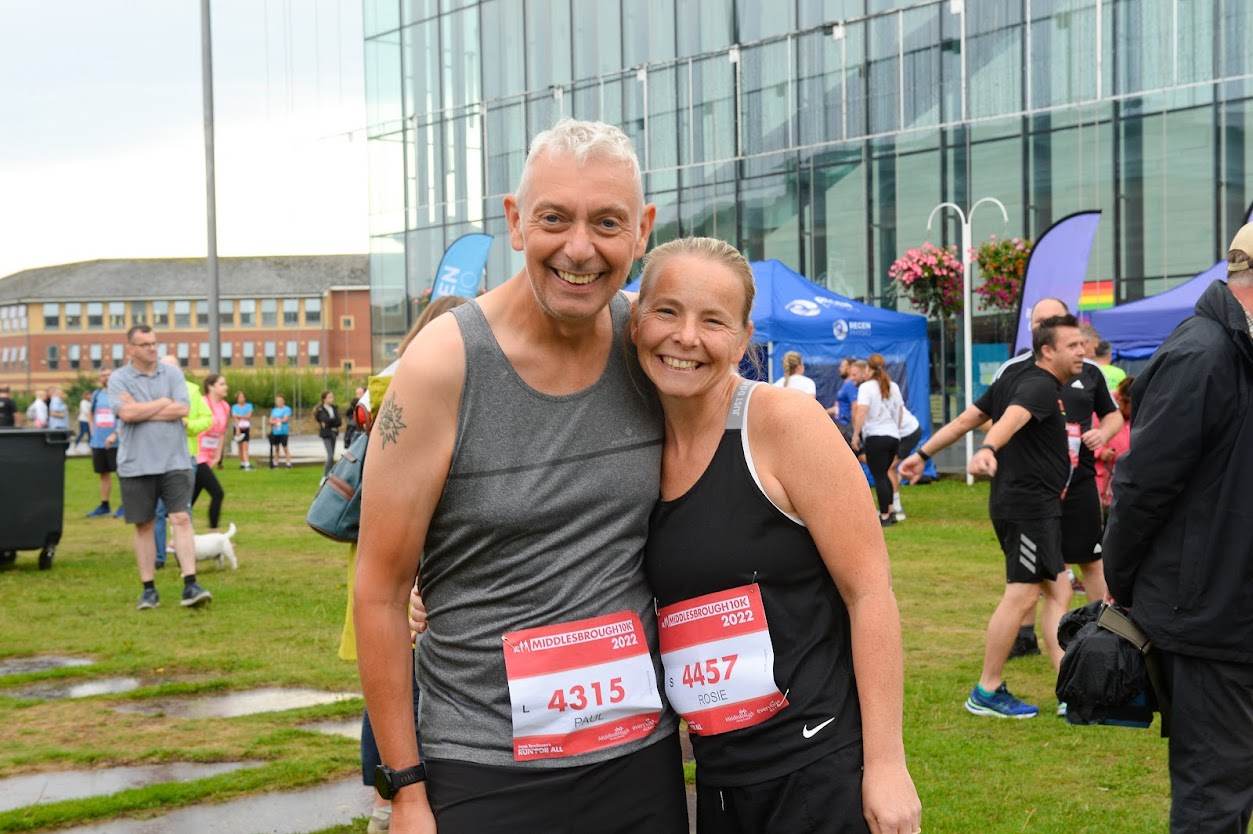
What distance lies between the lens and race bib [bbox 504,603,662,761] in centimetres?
234

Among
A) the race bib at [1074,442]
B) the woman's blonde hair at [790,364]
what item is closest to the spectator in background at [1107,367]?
the race bib at [1074,442]

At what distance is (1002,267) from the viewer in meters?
21.9

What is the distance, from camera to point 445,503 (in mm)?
Answer: 2348

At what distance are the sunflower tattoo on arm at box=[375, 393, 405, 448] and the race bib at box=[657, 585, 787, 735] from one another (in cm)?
64

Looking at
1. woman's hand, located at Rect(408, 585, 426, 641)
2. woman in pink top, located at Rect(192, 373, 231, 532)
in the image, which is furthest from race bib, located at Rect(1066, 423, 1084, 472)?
woman in pink top, located at Rect(192, 373, 231, 532)

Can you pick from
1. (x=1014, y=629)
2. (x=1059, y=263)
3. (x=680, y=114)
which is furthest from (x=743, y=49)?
(x=1014, y=629)

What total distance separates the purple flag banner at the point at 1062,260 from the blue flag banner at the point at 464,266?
8.47m

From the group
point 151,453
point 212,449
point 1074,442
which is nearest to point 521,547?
point 1074,442

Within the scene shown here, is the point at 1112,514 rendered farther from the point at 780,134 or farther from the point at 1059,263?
the point at 780,134

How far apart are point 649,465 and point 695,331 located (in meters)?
0.27

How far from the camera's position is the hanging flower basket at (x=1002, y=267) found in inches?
856

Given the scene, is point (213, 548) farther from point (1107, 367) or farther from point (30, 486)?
point (1107, 367)

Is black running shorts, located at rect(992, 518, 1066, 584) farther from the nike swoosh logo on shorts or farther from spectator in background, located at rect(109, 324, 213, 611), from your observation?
spectator in background, located at rect(109, 324, 213, 611)

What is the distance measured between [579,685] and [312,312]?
357ft
